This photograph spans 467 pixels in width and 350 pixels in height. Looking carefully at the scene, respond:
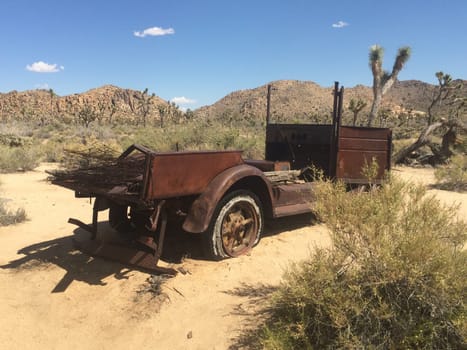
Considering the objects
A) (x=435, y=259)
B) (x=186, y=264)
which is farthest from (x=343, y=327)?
(x=186, y=264)

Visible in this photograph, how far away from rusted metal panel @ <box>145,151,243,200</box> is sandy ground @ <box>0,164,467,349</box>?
100 cm

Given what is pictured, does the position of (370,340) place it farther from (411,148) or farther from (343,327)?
(411,148)

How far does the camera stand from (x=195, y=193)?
4.40m

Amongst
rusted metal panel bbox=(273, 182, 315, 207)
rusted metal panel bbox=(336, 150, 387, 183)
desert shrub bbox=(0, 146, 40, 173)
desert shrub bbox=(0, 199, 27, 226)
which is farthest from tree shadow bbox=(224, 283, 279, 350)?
desert shrub bbox=(0, 146, 40, 173)

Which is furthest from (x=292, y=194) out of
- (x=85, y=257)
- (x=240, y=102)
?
(x=240, y=102)

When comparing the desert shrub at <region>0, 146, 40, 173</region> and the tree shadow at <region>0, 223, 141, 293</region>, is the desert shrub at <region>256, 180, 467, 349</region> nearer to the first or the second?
the tree shadow at <region>0, 223, 141, 293</region>

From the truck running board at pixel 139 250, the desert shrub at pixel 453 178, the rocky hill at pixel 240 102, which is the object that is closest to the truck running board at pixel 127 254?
the truck running board at pixel 139 250

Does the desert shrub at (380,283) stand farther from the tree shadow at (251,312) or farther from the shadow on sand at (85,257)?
the shadow on sand at (85,257)

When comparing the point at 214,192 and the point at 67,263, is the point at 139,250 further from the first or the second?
the point at 214,192

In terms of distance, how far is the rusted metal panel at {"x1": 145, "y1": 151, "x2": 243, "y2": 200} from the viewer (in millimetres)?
3863

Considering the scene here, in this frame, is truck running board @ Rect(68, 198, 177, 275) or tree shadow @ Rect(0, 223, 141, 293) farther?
tree shadow @ Rect(0, 223, 141, 293)

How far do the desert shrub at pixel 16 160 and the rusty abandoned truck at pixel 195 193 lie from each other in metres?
8.65

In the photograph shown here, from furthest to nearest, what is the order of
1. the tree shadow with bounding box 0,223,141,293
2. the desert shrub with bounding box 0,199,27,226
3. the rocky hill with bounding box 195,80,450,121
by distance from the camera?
the rocky hill with bounding box 195,80,450,121 → the desert shrub with bounding box 0,199,27,226 → the tree shadow with bounding box 0,223,141,293

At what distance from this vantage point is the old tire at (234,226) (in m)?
4.66
